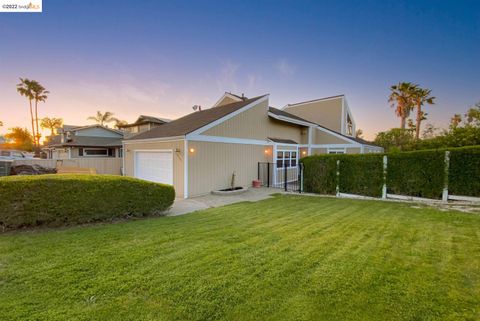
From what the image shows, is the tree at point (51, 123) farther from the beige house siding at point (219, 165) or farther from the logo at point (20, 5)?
the beige house siding at point (219, 165)

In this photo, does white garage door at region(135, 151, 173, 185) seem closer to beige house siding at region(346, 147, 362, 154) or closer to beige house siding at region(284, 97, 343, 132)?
beige house siding at region(346, 147, 362, 154)

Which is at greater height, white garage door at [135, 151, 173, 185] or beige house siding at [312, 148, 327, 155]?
→ beige house siding at [312, 148, 327, 155]

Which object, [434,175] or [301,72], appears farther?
[301,72]

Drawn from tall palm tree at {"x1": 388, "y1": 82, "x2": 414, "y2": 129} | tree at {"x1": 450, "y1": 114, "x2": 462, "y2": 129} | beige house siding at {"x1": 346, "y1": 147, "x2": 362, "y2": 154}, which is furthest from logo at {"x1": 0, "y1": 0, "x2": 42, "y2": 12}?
tall palm tree at {"x1": 388, "y1": 82, "x2": 414, "y2": 129}

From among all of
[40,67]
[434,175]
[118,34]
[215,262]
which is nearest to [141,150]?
[118,34]

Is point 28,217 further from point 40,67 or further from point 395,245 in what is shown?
point 40,67

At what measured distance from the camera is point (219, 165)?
10742 mm

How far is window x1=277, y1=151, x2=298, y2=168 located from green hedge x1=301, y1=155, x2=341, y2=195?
3291mm

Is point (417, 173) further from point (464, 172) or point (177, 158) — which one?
point (177, 158)

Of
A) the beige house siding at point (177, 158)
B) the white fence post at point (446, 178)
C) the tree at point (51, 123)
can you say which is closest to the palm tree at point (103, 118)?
the tree at point (51, 123)

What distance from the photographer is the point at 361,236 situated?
13.6ft

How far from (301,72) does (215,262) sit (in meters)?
16.1

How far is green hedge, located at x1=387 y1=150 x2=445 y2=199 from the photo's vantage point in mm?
7254

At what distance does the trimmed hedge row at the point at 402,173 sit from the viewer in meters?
6.86
